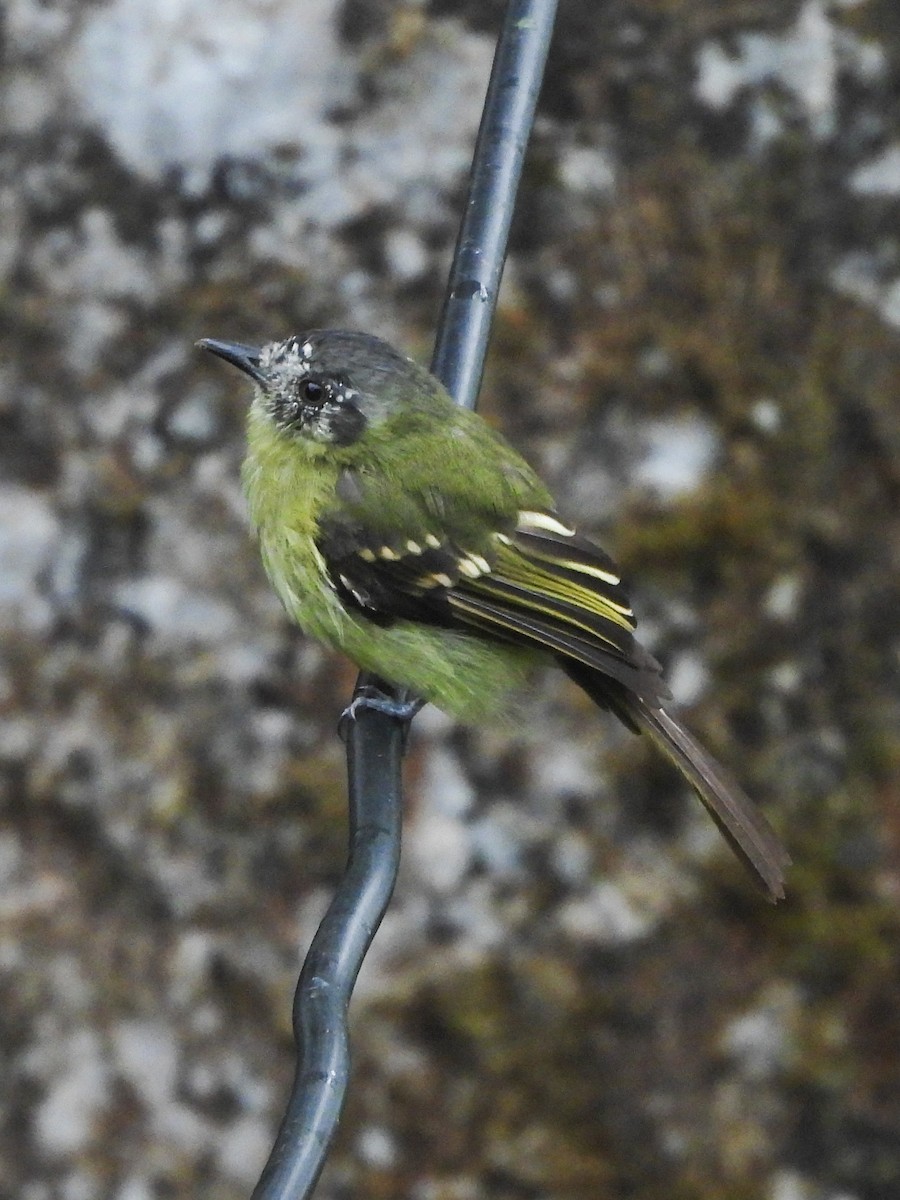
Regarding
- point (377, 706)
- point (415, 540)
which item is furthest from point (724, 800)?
point (415, 540)

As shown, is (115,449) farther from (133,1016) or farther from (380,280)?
(133,1016)

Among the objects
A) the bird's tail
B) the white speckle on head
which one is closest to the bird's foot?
the bird's tail

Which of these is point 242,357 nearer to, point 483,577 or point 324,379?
point 324,379

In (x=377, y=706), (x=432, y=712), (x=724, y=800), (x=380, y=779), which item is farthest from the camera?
(x=432, y=712)

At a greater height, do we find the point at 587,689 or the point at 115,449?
the point at 115,449

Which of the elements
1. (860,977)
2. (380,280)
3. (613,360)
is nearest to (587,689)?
(860,977)

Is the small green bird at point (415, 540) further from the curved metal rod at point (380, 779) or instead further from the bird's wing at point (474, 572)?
the curved metal rod at point (380, 779)

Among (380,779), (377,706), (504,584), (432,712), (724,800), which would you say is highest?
(432,712)
